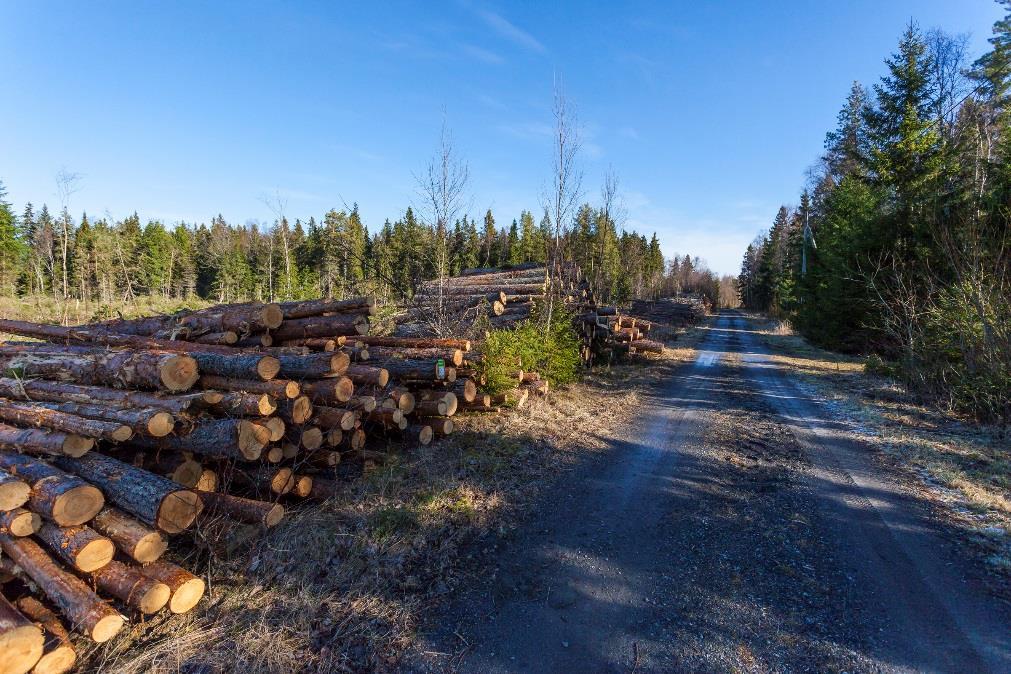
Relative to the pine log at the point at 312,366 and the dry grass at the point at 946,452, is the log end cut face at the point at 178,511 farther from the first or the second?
the dry grass at the point at 946,452

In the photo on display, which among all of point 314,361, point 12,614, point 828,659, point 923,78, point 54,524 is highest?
point 923,78

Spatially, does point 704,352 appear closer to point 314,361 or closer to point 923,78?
point 923,78

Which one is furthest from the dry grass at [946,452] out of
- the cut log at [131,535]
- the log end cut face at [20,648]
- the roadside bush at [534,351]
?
the log end cut face at [20,648]

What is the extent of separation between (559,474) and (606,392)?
5.66 meters

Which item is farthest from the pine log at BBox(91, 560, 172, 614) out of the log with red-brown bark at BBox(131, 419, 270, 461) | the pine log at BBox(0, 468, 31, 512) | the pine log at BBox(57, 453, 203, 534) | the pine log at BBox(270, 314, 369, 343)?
the pine log at BBox(270, 314, 369, 343)

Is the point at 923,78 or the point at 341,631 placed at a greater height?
the point at 923,78

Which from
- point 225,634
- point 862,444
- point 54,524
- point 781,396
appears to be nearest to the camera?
point 225,634

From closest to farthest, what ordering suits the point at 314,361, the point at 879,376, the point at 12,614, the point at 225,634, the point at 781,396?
the point at 12,614 → the point at 225,634 → the point at 314,361 → the point at 781,396 → the point at 879,376

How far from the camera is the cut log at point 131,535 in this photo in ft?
11.4

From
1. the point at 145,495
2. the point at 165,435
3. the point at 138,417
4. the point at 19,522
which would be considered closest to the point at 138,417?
the point at 138,417

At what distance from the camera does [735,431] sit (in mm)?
8148

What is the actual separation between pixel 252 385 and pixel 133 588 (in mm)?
2340

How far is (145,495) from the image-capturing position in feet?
12.3

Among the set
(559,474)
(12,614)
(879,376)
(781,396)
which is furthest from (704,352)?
(12,614)
